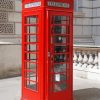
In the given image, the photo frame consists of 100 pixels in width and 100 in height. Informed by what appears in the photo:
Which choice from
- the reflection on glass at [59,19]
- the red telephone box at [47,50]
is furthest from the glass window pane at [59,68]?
the reflection on glass at [59,19]

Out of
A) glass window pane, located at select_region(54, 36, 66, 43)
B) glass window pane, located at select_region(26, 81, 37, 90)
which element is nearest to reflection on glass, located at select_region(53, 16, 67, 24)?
glass window pane, located at select_region(54, 36, 66, 43)

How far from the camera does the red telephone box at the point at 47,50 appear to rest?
6840 millimetres

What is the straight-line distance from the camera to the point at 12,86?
385 inches

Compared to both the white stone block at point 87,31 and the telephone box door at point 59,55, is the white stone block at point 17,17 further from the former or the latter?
the telephone box door at point 59,55

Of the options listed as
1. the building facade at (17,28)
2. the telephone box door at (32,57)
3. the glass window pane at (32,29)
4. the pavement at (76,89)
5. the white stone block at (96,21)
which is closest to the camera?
the telephone box door at (32,57)

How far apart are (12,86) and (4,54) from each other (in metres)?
1.62

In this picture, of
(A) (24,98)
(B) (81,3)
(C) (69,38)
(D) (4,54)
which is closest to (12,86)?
(D) (4,54)

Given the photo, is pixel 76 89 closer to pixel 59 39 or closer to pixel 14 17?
pixel 59 39

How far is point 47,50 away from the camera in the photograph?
684 cm

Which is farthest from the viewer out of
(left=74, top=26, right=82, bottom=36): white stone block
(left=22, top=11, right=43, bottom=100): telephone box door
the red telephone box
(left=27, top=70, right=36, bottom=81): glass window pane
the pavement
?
(left=74, top=26, right=82, bottom=36): white stone block

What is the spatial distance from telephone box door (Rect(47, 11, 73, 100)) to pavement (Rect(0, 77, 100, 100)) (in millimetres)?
846

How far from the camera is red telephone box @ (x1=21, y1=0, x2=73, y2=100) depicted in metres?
6.84

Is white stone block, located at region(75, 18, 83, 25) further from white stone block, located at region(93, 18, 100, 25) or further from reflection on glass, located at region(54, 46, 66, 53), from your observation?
reflection on glass, located at region(54, 46, 66, 53)

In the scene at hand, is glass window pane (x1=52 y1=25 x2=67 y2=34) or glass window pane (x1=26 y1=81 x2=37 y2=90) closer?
glass window pane (x1=52 y1=25 x2=67 y2=34)
